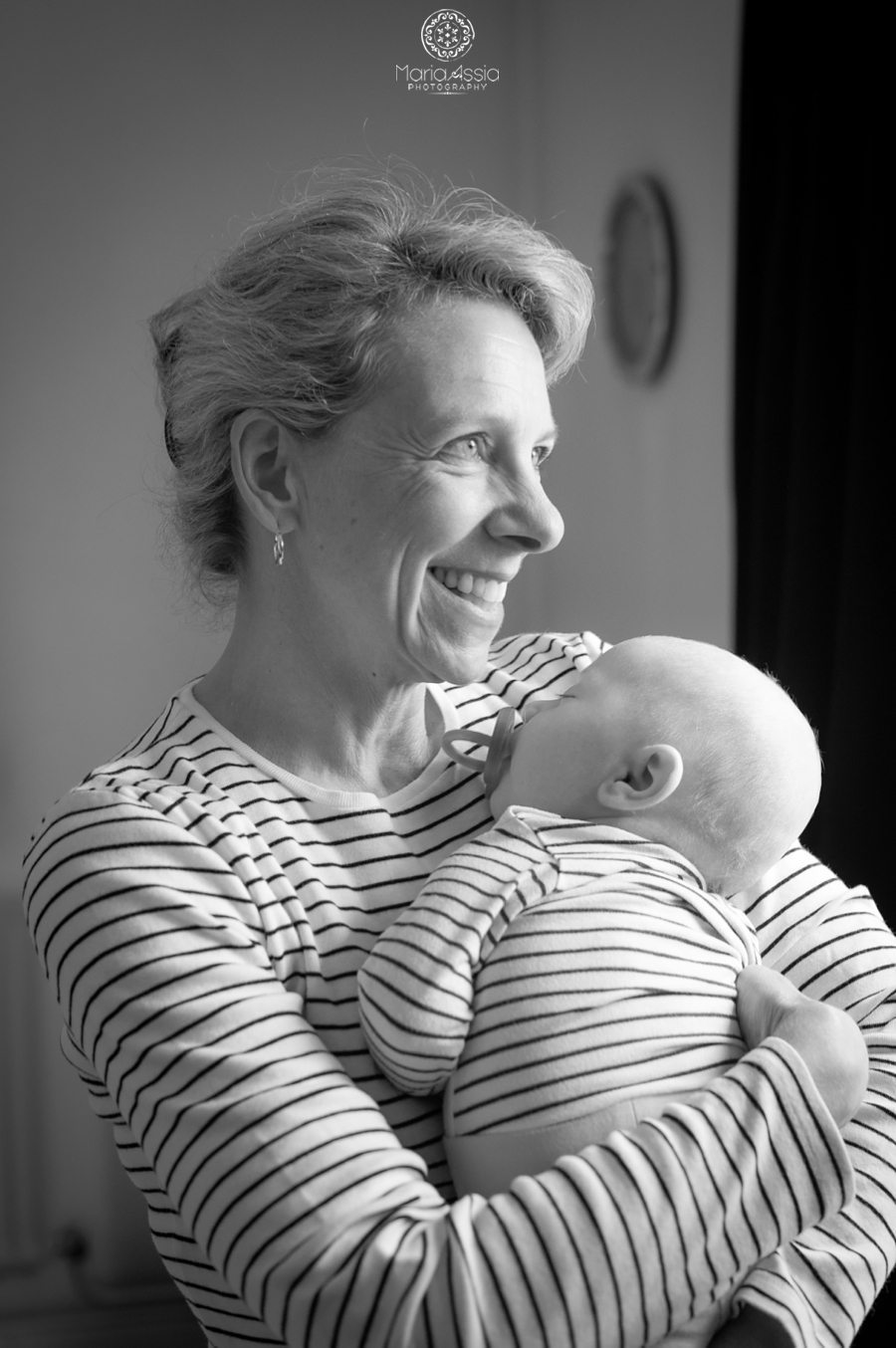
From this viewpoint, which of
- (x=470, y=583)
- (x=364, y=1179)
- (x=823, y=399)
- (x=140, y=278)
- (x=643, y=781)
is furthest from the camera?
(x=140, y=278)

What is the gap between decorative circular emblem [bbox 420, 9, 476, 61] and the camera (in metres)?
2.92

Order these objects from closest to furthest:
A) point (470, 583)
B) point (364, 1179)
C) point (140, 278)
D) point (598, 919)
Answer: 1. point (364, 1179)
2. point (598, 919)
3. point (470, 583)
4. point (140, 278)

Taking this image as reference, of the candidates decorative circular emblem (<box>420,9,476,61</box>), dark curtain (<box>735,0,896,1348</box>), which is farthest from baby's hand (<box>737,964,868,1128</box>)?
decorative circular emblem (<box>420,9,476,61</box>)

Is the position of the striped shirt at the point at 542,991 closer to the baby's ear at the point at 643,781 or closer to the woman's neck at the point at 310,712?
the baby's ear at the point at 643,781

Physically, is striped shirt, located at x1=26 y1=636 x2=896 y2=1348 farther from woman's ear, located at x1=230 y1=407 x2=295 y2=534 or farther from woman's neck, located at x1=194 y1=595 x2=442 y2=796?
woman's ear, located at x1=230 y1=407 x2=295 y2=534

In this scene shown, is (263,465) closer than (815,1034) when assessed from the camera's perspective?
No

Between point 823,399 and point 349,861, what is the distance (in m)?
1.27

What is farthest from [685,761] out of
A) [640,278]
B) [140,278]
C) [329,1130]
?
[140,278]

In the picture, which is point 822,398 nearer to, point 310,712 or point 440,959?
point 310,712

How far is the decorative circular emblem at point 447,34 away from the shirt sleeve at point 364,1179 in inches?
96.3

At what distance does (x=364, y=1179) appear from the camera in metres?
0.94

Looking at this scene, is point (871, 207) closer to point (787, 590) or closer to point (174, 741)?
point (787, 590)

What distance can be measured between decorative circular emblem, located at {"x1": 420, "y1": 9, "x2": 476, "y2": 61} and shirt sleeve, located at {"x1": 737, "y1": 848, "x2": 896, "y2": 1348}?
89.4 inches

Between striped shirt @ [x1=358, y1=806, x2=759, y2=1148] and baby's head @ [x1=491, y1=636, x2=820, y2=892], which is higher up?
baby's head @ [x1=491, y1=636, x2=820, y2=892]
